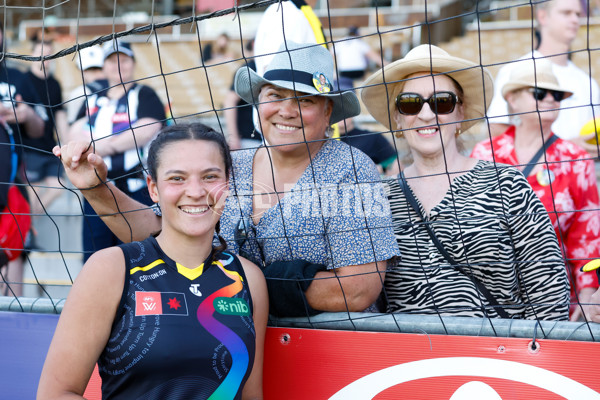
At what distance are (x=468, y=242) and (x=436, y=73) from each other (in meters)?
0.66

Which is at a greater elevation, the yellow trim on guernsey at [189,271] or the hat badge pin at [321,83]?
the hat badge pin at [321,83]

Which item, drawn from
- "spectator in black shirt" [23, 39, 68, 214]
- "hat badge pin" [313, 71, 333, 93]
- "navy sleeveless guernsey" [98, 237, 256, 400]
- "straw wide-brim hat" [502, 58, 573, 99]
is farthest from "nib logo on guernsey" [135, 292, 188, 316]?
"spectator in black shirt" [23, 39, 68, 214]

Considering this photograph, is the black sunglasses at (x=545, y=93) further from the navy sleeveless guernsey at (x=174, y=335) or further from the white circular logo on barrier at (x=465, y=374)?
the navy sleeveless guernsey at (x=174, y=335)

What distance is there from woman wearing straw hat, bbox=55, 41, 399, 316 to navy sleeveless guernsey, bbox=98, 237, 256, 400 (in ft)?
1.12

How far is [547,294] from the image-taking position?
2.52 metres

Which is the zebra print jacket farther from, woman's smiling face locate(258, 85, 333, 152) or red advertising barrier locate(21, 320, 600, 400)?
woman's smiling face locate(258, 85, 333, 152)

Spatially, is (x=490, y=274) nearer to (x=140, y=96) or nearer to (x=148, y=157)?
(x=148, y=157)

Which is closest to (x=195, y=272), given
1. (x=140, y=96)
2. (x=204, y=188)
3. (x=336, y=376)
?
(x=204, y=188)

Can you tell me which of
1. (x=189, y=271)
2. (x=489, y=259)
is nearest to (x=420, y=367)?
(x=489, y=259)

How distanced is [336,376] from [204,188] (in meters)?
0.75

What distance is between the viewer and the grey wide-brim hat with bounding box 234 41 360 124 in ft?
8.46

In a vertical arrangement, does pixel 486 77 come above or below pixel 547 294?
above

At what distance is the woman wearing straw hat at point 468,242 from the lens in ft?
8.19

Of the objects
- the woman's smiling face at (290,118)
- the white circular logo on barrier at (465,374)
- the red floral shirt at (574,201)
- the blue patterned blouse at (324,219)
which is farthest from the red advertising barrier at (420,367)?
the red floral shirt at (574,201)
